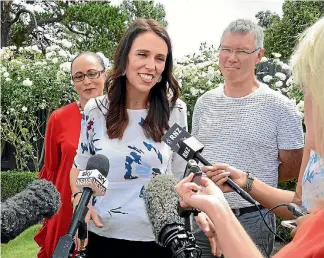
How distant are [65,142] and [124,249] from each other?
1042 mm

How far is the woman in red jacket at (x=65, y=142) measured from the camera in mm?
3082

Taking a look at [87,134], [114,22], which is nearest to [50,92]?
[87,134]

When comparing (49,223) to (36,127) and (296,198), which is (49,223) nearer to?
(296,198)

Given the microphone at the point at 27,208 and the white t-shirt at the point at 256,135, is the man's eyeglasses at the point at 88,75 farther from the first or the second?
the microphone at the point at 27,208

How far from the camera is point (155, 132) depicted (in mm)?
2354

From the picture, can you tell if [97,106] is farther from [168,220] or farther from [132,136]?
[168,220]

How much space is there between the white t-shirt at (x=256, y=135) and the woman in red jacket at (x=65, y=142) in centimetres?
83

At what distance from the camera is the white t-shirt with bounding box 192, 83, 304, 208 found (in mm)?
2680

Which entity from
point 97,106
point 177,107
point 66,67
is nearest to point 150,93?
point 177,107

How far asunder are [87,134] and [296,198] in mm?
943

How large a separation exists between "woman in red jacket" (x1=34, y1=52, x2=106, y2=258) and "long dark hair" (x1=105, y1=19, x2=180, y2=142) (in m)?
0.70

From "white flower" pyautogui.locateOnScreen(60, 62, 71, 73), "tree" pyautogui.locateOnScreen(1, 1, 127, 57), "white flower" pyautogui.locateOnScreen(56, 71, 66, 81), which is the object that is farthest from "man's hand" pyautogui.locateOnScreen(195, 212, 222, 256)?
"tree" pyautogui.locateOnScreen(1, 1, 127, 57)

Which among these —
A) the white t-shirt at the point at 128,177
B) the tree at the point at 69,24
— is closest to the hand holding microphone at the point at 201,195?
the white t-shirt at the point at 128,177

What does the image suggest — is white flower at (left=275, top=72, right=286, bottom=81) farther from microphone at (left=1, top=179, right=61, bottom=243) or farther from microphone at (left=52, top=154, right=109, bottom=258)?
microphone at (left=1, top=179, right=61, bottom=243)
